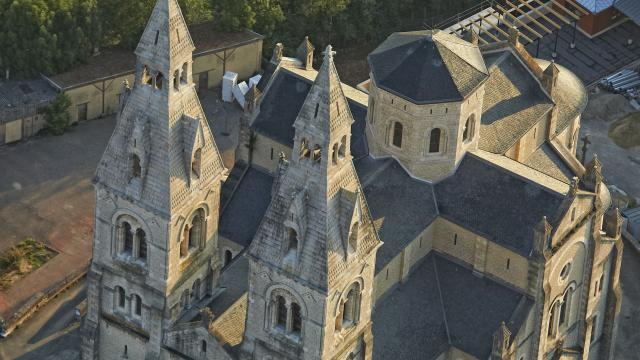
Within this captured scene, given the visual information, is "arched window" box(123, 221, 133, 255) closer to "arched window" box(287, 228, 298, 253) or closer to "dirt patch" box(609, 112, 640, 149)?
"arched window" box(287, 228, 298, 253)

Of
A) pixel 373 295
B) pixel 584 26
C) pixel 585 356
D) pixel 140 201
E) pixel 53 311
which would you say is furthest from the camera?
pixel 584 26

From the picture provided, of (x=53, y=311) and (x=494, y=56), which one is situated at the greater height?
(x=494, y=56)

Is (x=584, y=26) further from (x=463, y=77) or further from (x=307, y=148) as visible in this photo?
(x=307, y=148)

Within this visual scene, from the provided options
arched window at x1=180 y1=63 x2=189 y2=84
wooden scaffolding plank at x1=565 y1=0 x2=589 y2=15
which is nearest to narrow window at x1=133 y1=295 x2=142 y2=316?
arched window at x1=180 y1=63 x2=189 y2=84

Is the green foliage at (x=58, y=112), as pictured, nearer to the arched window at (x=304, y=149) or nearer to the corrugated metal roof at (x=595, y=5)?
the corrugated metal roof at (x=595, y=5)

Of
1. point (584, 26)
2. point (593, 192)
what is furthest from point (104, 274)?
point (584, 26)

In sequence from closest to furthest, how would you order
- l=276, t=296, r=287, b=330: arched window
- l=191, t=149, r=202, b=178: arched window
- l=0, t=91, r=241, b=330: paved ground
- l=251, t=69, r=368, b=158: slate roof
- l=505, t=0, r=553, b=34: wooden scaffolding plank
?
l=276, t=296, r=287, b=330: arched window
l=191, t=149, r=202, b=178: arched window
l=251, t=69, r=368, b=158: slate roof
l=0, t=91, r=241, b=330: paved ground
l=505, t=0, r=553, b=34: wooden scaffolding plank
